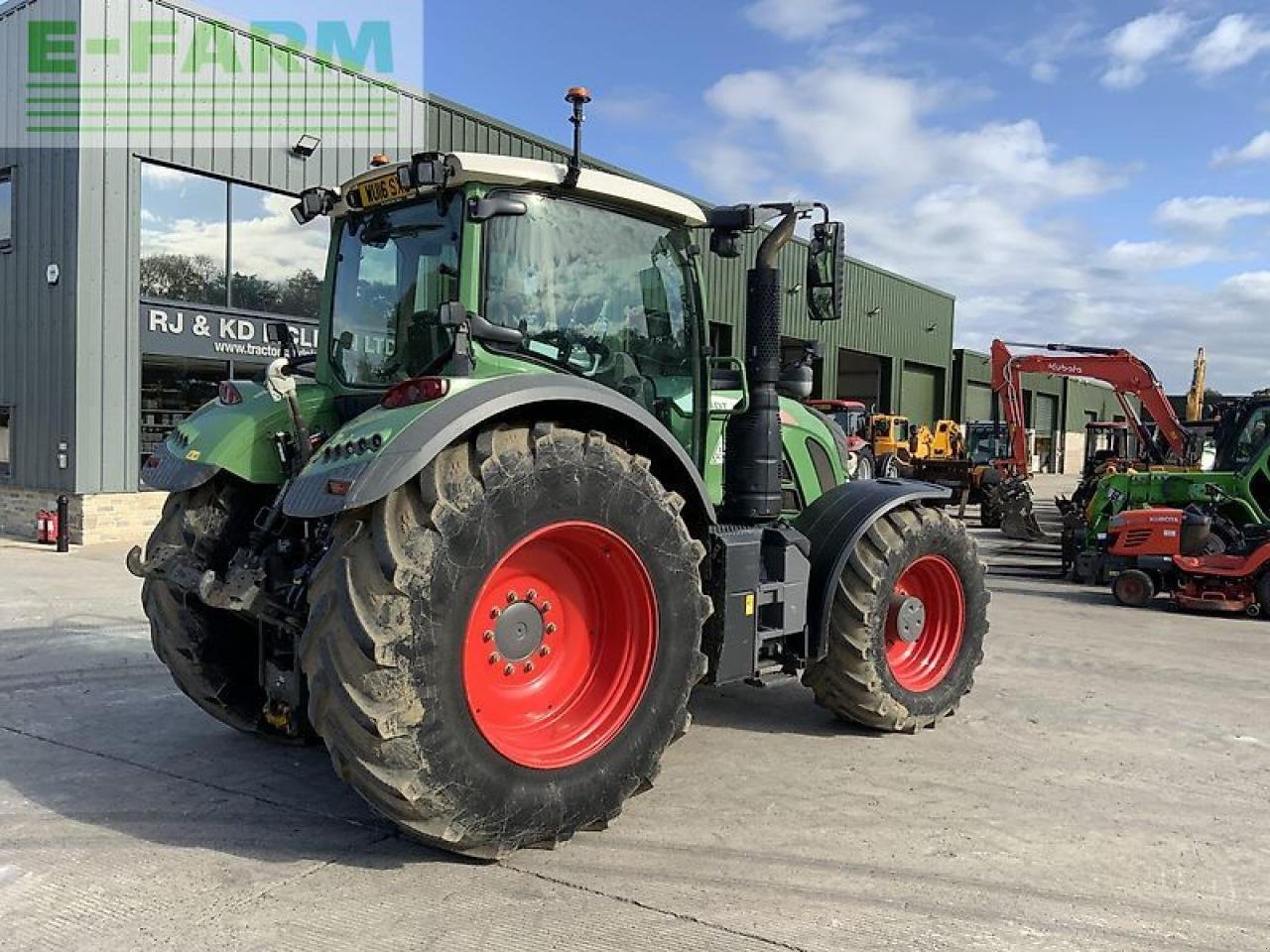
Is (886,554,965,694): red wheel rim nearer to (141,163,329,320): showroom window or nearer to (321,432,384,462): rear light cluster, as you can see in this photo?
(321,432,384,462): rear light cluster

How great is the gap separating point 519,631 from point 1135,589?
9031mm

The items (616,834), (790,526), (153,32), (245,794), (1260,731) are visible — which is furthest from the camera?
(153,32)

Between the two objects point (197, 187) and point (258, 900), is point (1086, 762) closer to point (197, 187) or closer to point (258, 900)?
point (258, 900)

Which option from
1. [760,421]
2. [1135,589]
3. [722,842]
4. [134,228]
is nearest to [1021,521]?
[1135,589]

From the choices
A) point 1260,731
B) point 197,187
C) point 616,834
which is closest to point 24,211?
point 197,187

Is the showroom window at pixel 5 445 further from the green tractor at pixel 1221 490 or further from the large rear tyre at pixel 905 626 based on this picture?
the green tractor at pixel 1221 490

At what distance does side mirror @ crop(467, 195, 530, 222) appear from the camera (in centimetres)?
392

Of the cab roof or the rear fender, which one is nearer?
the cab roof

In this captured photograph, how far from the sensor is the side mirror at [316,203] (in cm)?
469

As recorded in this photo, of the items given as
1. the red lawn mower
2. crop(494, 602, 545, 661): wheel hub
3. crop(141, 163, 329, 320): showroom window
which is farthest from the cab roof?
crop(141, 163, 329, 320): showroom window

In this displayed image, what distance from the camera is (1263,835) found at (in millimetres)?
4051

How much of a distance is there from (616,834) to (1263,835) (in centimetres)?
260

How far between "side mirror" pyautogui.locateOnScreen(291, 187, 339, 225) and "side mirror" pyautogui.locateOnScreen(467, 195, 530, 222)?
106 cm

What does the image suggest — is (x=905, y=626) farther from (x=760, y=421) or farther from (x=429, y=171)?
(x=429, y=171)
